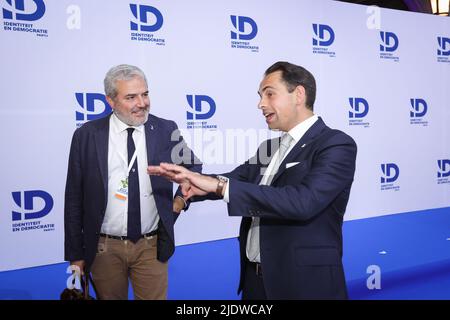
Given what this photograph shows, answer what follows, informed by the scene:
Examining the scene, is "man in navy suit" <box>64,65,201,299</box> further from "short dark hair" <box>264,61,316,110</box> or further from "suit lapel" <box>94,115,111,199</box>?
"short dark hair" <box>264,61,316,110</box>

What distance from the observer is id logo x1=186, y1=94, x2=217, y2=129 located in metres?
4.25

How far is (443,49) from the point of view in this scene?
5.86 m

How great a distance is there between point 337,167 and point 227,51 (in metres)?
3.11

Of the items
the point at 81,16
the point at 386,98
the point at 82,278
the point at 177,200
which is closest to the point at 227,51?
the point at 81,16

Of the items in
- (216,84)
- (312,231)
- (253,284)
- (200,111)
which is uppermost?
(216,84)

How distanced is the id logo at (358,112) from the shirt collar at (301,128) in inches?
140

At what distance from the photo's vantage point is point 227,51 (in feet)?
14.6

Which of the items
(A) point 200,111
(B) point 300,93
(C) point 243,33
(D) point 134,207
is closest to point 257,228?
(B) point 300,93

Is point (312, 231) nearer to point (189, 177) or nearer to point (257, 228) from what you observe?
point (257, 228)

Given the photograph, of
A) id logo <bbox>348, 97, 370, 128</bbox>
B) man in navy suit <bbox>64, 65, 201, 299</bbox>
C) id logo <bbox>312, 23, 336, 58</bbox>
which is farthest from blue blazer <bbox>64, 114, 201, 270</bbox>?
id logo <bbox>348, 97, 370, 128</bbox>

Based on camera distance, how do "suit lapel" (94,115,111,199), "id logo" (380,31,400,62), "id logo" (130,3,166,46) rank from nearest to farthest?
1. "suit lapel" (94,115,111,199)
2. "id logo" (130,3,166,46)
3. "id logo" (380,31,400,62)

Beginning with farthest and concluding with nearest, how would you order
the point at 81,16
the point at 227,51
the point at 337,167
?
the point at 227,51, the point at 81,16, the point at 337,167

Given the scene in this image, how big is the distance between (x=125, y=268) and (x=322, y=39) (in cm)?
375

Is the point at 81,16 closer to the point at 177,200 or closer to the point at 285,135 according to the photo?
the point at 177,200
